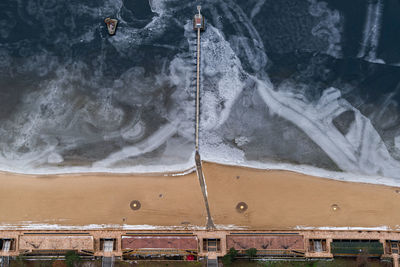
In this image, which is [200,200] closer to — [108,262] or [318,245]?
[108,262]

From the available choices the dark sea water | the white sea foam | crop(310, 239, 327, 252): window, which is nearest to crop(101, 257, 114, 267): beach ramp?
the dark sea water

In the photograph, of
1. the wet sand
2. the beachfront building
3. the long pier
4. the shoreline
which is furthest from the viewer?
the shoreline

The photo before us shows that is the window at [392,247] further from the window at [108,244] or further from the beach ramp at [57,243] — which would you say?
the beach ramp at [57,243]

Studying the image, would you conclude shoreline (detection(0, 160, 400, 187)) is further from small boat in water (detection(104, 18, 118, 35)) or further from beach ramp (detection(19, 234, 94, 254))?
small boat in water (detection(104, 18, 118, 35))

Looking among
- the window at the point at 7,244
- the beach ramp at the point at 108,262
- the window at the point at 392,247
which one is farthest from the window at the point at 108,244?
the window at the point at 392,247

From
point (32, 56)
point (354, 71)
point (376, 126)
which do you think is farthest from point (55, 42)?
point (376, 126)

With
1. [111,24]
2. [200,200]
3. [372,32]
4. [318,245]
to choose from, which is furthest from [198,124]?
[372,32]

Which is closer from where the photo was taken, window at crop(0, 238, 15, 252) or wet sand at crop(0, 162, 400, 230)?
window at crop(0, 238, 15, 252)
